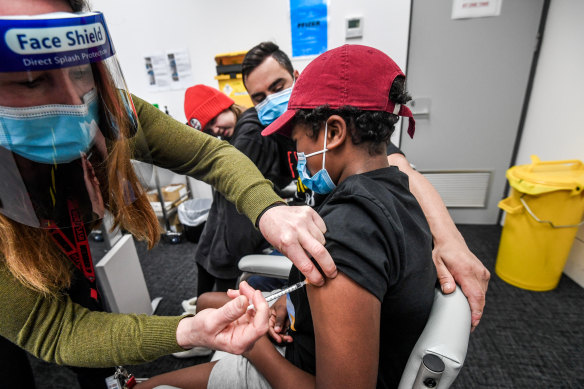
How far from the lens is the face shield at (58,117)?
47 cm

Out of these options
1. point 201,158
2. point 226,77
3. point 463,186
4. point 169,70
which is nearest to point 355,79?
point 201,158

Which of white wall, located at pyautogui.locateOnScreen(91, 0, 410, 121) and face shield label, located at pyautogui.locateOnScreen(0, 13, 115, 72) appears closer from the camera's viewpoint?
face shield label, located at pyautogui.locateOnScreen(0, 13, 115, 72)

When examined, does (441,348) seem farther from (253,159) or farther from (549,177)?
(549,177)

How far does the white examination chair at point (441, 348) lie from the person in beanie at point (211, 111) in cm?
142

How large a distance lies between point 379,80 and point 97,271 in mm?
1595

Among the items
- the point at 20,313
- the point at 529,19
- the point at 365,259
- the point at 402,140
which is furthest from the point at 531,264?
the point at 20,313

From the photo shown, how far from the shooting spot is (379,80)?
0.74m

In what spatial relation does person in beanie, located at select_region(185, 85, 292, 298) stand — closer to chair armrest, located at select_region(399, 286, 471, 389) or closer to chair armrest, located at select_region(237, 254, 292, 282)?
chair armrest, located at select_region(237, 254, 292, 282)

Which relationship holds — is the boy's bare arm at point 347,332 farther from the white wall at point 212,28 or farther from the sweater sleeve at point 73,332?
the white wall at point 212,28

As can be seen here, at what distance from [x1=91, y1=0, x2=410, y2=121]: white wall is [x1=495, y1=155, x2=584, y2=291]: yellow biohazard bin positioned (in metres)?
1.36

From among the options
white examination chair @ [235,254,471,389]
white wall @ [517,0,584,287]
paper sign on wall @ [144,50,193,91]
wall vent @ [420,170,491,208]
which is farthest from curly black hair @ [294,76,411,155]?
paper sign on wall @ [144,50,193,91]

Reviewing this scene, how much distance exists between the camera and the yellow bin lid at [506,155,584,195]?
166 cm

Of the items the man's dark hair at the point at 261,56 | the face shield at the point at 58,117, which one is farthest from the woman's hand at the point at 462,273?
the man's dark hair at the point at 261,56

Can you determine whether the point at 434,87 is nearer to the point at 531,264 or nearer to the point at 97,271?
the point at 531,264
